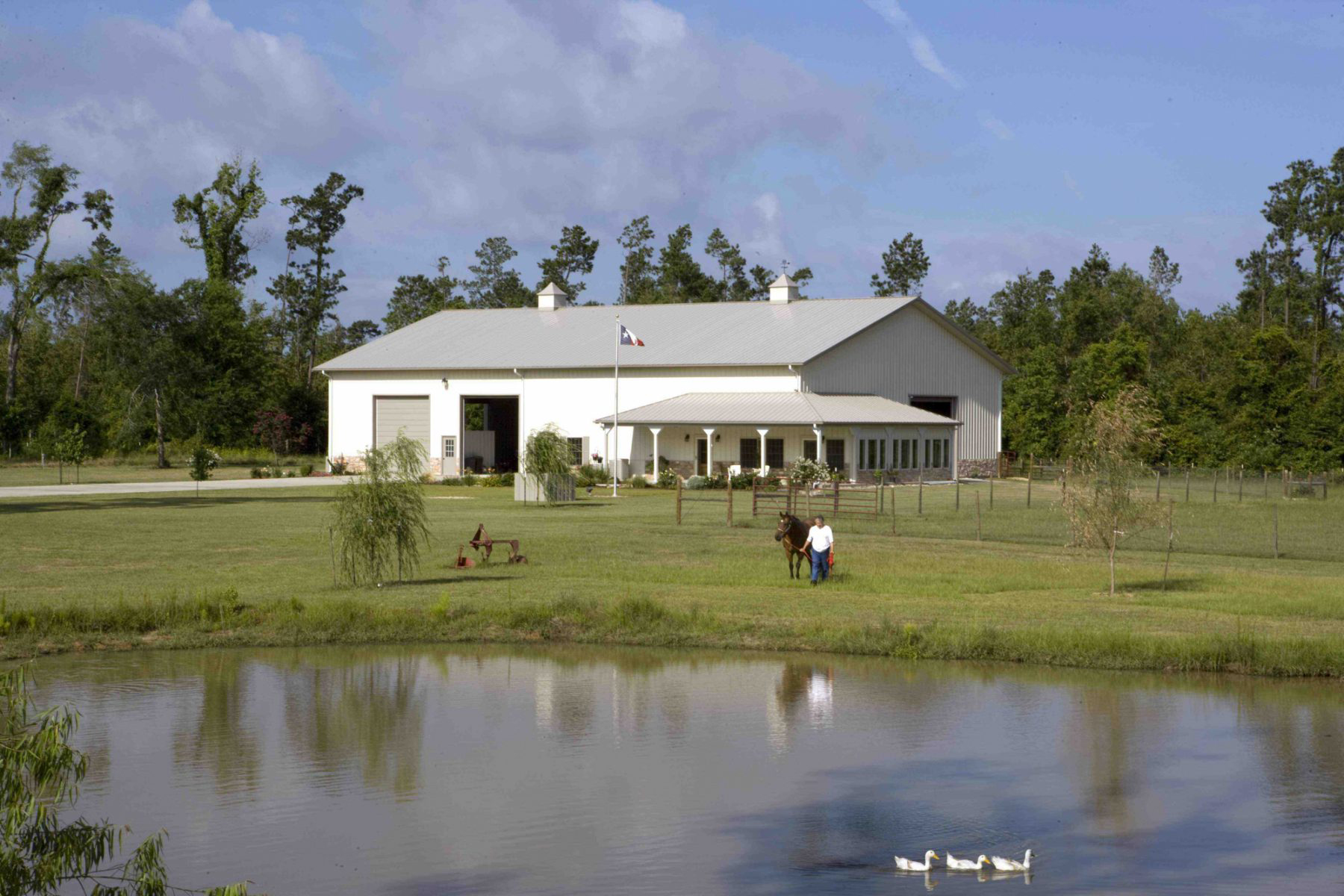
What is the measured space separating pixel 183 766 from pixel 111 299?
6906 cm

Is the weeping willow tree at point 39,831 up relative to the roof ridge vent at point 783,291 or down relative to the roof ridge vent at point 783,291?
down

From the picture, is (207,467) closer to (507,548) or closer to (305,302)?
(507,548)

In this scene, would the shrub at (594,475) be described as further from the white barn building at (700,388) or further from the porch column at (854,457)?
the porch column at (854,457)

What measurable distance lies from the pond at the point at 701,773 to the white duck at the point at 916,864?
10cm

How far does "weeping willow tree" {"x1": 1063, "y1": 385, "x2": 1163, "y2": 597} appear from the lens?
23141 millimetres

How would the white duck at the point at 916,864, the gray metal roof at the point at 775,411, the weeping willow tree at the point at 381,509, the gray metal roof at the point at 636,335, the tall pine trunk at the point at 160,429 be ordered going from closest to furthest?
1. the white duck at the point at 916,864
2. the weeping willow tree at the point at 381,509
3. the gray metal roof at the point at 775,411
4. the gray metal roof at the point at 636,335
5. the tall pine trunk at the point at 160,429

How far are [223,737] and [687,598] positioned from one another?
384 inches

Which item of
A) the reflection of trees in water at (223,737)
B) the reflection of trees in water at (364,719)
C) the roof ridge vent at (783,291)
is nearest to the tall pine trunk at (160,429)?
the roof ridge vent at (783,291)

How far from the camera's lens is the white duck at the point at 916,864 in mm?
10031

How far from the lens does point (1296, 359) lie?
6378cm

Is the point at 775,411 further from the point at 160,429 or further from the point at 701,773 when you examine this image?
the point at 701,773

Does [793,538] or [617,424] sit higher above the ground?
[617,424]

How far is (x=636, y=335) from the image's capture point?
65000 millimetres

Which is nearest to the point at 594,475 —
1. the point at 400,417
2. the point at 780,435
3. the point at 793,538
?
the point at 780,435
